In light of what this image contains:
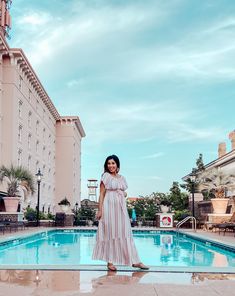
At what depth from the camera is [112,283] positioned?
5.59 m

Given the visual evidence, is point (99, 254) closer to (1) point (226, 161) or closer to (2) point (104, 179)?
(2) point (104, 179)

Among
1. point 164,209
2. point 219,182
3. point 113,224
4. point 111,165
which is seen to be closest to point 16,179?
point 164,209

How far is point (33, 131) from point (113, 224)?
33094 mm

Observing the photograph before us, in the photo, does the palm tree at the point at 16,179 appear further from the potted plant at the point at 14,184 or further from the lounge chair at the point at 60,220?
the lounge chair at the point at 60,220

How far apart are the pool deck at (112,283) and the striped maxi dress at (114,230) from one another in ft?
0.73

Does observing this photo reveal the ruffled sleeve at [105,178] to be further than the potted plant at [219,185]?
No

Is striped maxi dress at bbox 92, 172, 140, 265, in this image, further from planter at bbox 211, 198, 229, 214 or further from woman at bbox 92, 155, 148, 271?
planter at bbox 211, 198, 229, 214

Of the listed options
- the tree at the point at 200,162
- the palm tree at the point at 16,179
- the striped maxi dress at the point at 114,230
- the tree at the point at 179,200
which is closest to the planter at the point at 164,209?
the tree at the point at 179,200

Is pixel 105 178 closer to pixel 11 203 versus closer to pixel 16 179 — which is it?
pixel 11 203

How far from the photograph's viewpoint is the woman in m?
6.46

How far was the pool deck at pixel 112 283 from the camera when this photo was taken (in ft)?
16.6

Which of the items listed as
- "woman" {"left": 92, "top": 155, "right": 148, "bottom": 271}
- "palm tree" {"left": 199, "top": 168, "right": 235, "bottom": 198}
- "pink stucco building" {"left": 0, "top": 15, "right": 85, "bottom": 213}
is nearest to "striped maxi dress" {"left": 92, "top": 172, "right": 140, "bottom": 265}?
"woman" {"left": 92, "top": 155, "right": 148, "bottom": 271}

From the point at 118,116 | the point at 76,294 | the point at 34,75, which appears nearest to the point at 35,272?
the point at 76,294

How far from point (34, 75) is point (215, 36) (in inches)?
793
